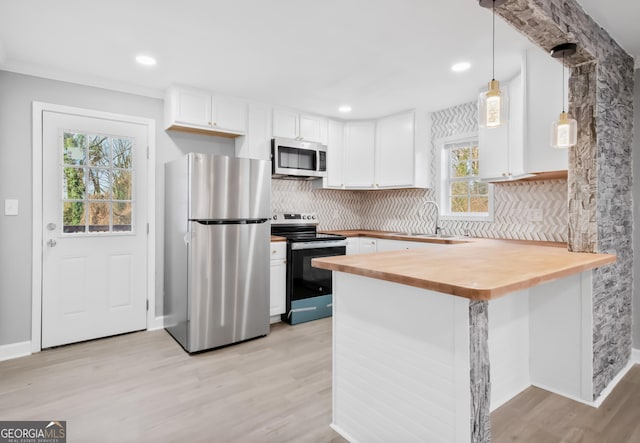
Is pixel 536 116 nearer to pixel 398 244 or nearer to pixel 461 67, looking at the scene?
pixel 461 67

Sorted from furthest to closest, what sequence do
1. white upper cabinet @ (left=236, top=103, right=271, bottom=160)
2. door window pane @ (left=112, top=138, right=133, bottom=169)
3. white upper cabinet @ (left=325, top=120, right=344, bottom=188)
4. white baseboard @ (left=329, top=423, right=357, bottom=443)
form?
1. white upper cabinet @ (left=325, top=120, right=344, bottom=188)
2. white upper cabinet @ (left=236, top=103, right=271, bottom=160)
3. door window pane @ (left=112, top=138, right=133, bottom=169)
4. white baseboard @ (left=329, top=423, right=357, bottom=443)

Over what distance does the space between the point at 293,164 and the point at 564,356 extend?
291cm

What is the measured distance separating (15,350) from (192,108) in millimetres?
2494

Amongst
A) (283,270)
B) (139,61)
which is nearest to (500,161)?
(283,270)

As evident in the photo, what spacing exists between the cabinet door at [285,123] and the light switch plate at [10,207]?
2356 millimetres

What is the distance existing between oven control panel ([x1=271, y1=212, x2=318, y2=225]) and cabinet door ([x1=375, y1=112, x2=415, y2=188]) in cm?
92

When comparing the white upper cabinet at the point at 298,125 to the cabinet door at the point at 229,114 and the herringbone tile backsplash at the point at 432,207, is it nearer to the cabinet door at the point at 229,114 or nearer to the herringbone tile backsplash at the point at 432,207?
the cabinet door at the point at 229,114

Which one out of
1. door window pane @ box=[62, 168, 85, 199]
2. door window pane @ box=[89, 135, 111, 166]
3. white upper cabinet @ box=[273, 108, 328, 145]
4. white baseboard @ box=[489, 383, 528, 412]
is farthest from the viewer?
white upper cabinet @ box=[273, 108, 328, 145]

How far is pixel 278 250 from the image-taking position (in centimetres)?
357

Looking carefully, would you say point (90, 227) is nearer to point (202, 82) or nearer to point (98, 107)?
point (98, 107)

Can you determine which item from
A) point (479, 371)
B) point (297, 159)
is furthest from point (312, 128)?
point (479, 371)

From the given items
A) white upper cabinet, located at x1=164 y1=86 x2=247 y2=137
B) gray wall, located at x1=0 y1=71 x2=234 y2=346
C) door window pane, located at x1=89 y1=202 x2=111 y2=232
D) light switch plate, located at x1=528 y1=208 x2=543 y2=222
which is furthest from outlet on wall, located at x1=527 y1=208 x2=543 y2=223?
gray wall, located at x1=0 y1=71 x2=234 y2=346

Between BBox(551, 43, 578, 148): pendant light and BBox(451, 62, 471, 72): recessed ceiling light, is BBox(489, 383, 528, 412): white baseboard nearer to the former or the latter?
BBox(551, 43, 578, 148): pendant light

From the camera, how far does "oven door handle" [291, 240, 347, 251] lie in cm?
361
